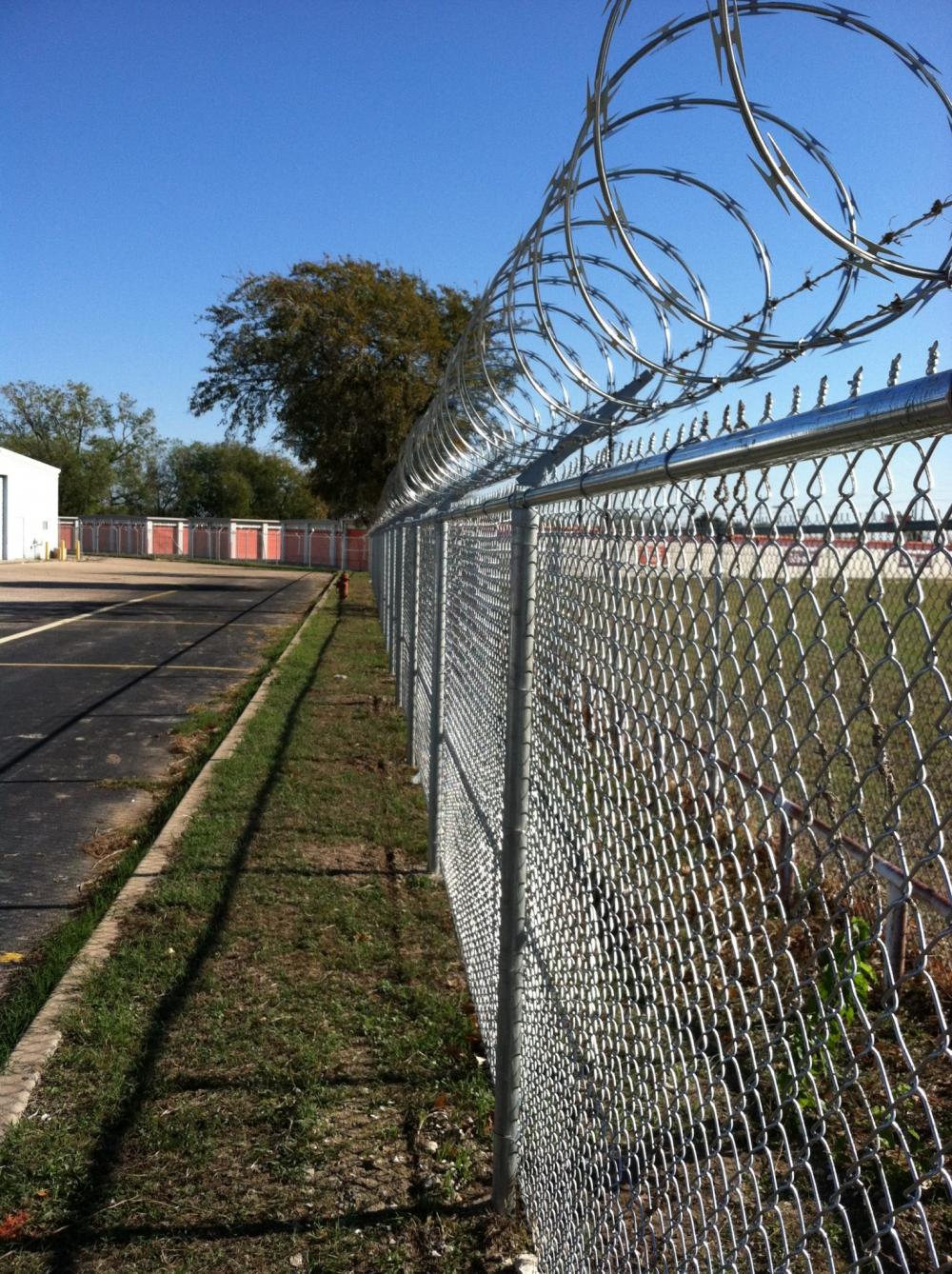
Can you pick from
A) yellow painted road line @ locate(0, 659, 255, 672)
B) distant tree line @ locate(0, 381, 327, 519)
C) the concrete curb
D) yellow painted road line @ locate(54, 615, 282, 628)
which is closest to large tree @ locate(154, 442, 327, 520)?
distant tree line @ locate(0, 381, 327, 519)

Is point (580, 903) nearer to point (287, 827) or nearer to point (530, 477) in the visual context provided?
point (530, 477)

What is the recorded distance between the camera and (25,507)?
→ 45844mm

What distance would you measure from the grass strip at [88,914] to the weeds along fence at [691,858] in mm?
1734

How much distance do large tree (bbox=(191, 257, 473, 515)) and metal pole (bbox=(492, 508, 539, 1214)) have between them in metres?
24.6

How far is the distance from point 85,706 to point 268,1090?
8.40m

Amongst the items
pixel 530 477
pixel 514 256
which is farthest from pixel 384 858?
pixel 514 256

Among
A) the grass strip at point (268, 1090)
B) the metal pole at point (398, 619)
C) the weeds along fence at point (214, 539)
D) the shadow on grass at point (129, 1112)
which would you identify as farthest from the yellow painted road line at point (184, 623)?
the weeds along fence at point (214, 539)

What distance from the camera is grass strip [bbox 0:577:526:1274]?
3.01 m

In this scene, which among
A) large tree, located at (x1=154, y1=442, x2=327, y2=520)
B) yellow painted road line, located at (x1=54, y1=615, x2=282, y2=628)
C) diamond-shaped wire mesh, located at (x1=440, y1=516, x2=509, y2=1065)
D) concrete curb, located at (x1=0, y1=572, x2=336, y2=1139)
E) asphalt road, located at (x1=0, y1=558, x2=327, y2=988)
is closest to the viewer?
concrete curb, located at (x1=0, y1=572, x2=336, y2=1139)

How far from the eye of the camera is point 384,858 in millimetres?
6273

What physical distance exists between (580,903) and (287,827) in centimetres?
427

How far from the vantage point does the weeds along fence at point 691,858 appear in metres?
1.24

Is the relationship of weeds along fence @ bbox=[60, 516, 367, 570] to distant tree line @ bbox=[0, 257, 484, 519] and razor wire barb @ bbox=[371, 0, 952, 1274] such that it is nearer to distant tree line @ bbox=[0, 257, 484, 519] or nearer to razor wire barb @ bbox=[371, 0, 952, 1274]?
distant tree line @ bbox=[0, 257, 484, 519]

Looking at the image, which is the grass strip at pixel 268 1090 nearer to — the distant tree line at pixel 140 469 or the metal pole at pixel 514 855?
the metal pole at pixel 514 855
